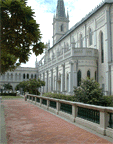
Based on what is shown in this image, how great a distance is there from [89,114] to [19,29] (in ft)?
19.5

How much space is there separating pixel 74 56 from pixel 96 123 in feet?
75.1

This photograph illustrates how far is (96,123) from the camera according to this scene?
8.90 m

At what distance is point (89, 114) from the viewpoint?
9.65 meters

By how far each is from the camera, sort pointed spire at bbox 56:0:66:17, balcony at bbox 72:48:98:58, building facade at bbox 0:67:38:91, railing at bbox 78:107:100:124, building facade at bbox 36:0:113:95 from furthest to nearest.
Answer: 1. building facade at bbox 0:67:38:91
2. pointed spire at bbox 56:0:66:17
3. balcony at bbox 72:48:98:58
4. building facade at bbox 36:0:113:95
5. railing at bbox 78:107:100:124

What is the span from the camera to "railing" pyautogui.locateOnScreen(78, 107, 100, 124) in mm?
8917

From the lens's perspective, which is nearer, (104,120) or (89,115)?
(104,120)

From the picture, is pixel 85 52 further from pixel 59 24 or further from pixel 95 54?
→ pixel 59 24

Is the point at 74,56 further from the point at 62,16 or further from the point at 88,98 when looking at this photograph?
the point at 62,16

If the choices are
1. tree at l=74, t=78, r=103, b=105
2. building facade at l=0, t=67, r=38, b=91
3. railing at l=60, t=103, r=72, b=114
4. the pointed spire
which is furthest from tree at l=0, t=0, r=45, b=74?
building facade at l=0, t=67, r=38, b=91

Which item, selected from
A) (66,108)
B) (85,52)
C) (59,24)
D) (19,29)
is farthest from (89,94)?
(59,24)

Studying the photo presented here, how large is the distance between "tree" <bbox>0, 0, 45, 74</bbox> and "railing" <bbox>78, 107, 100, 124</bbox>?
4.32 m

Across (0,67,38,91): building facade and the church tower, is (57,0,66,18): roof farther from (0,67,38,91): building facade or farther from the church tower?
(0,67,38,91): building facade

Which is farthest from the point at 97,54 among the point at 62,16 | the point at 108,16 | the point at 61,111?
the point at 62,16

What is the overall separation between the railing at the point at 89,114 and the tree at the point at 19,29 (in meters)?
4.32
